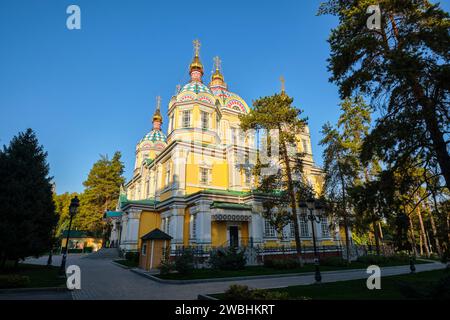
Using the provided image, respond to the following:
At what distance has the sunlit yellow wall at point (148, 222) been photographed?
2741 cm

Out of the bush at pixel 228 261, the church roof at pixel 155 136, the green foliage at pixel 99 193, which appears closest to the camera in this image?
the bush at pixel 228 261

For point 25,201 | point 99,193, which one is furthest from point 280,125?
point 99,193

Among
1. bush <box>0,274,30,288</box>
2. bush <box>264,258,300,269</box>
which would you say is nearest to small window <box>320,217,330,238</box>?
bush <box>264,258,300,269</box>

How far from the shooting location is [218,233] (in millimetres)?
22516

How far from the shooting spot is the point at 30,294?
9.52m

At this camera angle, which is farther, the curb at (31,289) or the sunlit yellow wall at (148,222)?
the sunlit yellow wall at (148,222)

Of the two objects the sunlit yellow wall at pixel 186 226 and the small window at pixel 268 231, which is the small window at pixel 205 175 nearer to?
the sunlit yellow wall at pixel 186 226

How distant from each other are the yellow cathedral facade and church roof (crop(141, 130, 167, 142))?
8030 mm

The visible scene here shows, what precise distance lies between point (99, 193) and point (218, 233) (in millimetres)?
32426

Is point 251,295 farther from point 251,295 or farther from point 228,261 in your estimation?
point 228,261

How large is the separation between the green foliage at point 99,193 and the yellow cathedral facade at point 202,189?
39.1ft

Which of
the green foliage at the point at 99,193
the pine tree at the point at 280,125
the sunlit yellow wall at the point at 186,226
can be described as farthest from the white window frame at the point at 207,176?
the green foliage at the point at 99,193
